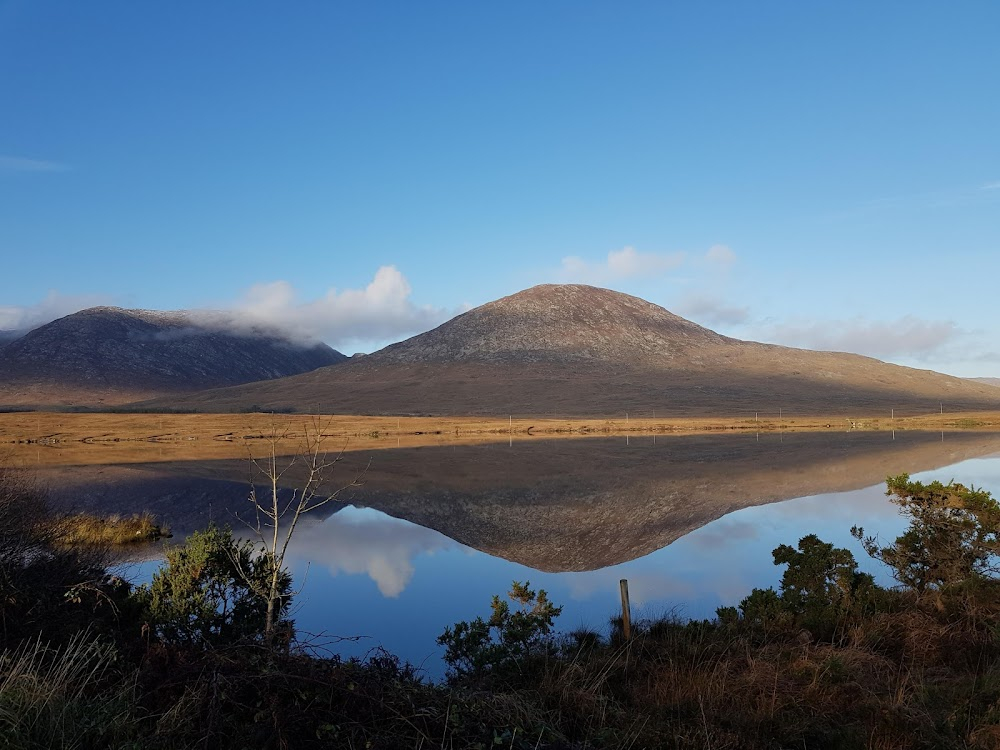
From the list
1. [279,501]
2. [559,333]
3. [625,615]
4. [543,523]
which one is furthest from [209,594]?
[559,333]

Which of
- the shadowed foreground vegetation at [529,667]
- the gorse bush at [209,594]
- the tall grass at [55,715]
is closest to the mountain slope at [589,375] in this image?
the shadowed foreground vegetation at [529,667]

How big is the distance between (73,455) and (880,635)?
42.8m

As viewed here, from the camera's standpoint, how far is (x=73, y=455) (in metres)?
41.3

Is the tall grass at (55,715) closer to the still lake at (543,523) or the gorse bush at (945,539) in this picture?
the still lake at (543,523)

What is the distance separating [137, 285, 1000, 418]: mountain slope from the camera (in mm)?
95438

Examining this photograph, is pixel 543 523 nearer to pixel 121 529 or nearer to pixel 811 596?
pixel 121 529

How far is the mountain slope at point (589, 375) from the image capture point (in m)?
95.4

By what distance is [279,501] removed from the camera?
20469 millimetres

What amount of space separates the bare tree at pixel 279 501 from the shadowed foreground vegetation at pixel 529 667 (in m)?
0.19

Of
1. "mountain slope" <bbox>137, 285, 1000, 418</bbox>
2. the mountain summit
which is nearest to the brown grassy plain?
"mountain slope" <bbox>137, 285, 1000, 418</bbox>

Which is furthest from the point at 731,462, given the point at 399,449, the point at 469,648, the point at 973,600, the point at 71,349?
the point at 71,349

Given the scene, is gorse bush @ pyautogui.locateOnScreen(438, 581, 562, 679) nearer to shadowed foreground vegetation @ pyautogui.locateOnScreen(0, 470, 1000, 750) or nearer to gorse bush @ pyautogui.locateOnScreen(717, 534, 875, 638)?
shadowed foreground vegetation @ pyautogui.locateOnScreen(0, 470, 1000, 750)

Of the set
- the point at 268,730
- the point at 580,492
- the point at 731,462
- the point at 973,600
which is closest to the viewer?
the point at 268,730

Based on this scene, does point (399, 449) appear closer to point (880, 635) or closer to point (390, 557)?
point (390, 557)
